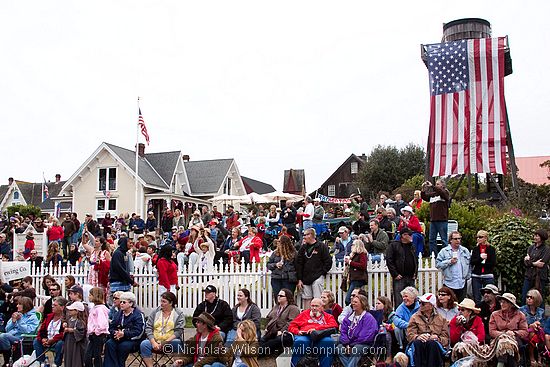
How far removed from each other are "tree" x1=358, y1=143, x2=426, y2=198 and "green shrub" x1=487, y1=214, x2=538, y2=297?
1494 inches

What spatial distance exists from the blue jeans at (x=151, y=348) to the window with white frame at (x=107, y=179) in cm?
3001

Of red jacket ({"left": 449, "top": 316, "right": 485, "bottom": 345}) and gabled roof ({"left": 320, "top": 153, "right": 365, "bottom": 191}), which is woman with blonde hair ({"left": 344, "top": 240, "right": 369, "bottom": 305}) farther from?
gabled roof ({"left": 320, "top": 153, "right": 365, "bottom": 191})

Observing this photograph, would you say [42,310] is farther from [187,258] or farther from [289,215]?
[289,215]

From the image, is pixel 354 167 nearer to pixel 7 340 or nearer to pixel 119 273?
pixel 119 273

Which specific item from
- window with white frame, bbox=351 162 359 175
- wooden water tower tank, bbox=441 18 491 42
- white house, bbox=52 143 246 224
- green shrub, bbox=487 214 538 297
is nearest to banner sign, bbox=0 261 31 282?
green shrub, bbox=487 214 538 297

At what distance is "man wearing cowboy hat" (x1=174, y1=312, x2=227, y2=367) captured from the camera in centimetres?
801

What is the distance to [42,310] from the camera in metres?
10.2

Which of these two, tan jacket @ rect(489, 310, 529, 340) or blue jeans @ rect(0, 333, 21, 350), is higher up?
tan jacket @ rect(489, 310, 529, 340)

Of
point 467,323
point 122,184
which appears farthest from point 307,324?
point 122,184

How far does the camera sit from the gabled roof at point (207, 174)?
43.3 meters

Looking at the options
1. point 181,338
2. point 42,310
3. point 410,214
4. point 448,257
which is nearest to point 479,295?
point 448,257

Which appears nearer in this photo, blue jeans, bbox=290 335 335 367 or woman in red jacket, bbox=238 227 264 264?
blue jeans, bbox=290 335 335 367

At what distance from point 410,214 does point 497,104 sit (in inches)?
409

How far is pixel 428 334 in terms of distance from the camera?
767 cm
